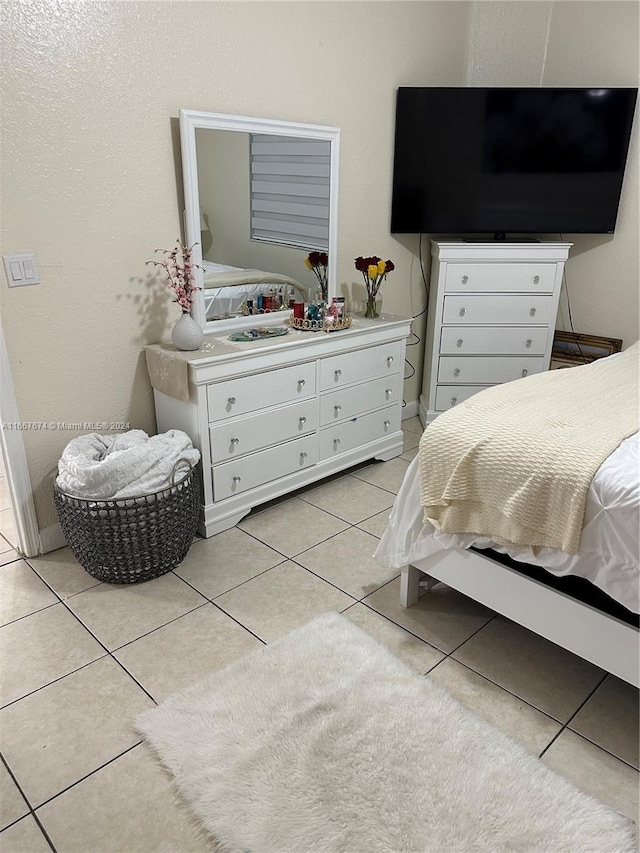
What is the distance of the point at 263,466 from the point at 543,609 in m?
1.38

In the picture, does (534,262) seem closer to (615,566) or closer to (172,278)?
(172,278)

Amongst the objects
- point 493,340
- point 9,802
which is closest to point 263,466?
point 9,802

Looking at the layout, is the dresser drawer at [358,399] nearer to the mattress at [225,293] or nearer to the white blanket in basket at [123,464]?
the mattress at [225,293]

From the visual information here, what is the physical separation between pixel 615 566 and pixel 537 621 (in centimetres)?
34

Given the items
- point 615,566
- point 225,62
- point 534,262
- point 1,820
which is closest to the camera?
point 1,820

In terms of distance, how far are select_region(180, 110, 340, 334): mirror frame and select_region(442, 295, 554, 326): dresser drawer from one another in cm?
75

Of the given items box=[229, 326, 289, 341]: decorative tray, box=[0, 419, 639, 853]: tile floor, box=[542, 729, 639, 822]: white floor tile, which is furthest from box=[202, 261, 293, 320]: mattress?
box=[542, 729, 639, 822]: white floor tile

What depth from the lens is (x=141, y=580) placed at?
2.33 metres

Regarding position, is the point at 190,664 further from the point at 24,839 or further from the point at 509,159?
the point at 509,159

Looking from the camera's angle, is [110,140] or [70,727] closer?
[70,727]

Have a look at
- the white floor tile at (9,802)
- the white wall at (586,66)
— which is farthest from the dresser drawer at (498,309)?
the white floor tile at (9,802)

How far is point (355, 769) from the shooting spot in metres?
1.54

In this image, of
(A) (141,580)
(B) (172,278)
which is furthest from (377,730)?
(B) (172,278)

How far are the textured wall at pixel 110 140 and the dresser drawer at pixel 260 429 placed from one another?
391 millimetres
